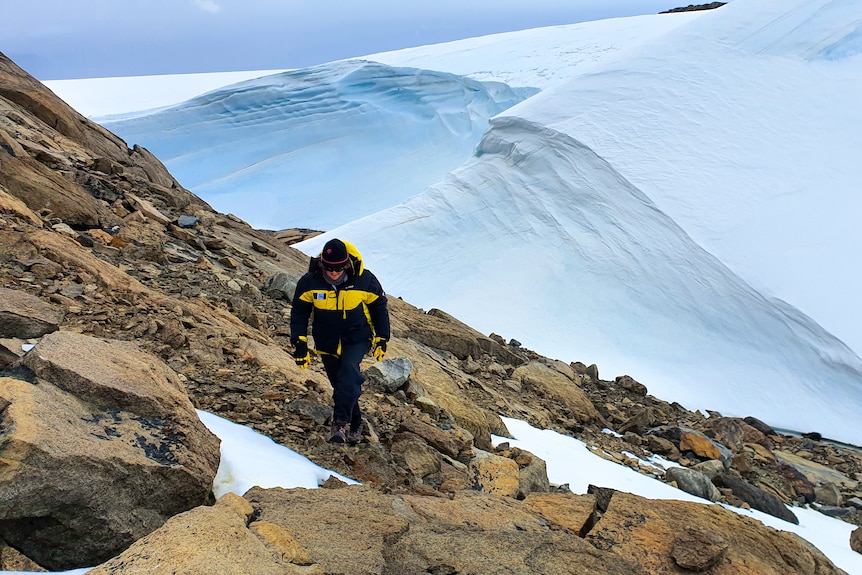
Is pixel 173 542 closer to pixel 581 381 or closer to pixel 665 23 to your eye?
pixel 581 381

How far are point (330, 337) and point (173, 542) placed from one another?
1.59 meters

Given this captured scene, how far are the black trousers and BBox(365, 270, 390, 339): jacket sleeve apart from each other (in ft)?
0.36

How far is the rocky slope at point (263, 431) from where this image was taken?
6.96 feet

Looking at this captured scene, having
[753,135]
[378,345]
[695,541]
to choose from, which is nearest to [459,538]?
[695,541]

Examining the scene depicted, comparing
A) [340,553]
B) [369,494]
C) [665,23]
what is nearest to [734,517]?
[369,494]

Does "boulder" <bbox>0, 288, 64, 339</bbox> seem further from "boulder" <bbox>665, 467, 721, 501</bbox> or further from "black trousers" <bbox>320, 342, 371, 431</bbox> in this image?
"boulder" <bbox>665, 467, 721, 501</bbox>

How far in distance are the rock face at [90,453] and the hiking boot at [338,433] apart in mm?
799

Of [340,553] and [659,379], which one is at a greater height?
[340,553]

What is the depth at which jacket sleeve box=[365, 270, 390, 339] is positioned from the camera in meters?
3.44

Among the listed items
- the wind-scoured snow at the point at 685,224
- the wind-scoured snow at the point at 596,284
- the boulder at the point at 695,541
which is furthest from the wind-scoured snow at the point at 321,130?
A: the boulder at the point at 695,541

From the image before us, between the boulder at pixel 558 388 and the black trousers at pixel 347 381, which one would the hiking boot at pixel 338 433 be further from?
the boulder at pixel 558 388

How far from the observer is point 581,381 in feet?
24.2

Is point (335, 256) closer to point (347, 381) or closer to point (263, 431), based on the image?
point (347, 381)

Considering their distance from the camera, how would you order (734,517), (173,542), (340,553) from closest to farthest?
(173,542) → (340,553) → (734,517)
